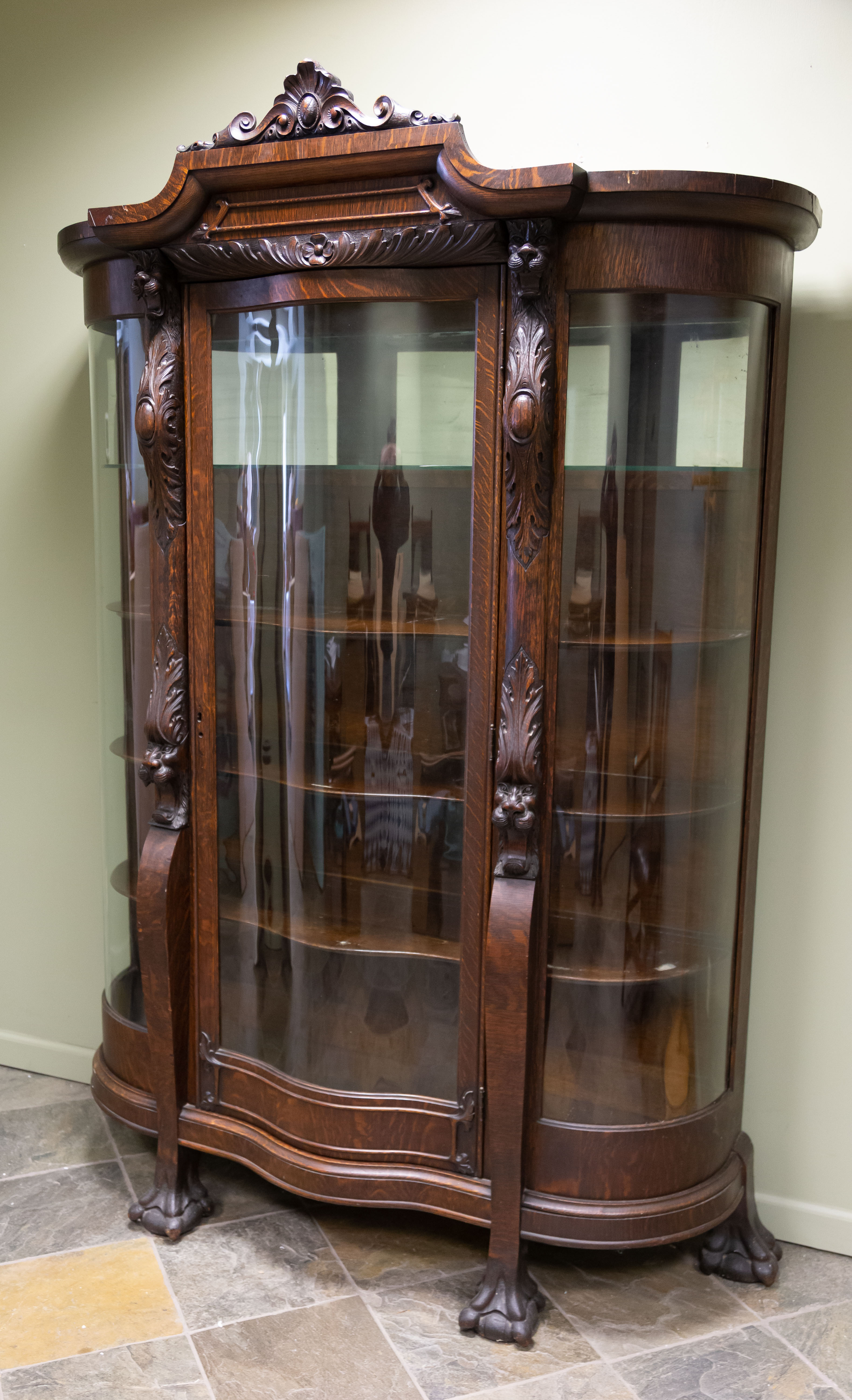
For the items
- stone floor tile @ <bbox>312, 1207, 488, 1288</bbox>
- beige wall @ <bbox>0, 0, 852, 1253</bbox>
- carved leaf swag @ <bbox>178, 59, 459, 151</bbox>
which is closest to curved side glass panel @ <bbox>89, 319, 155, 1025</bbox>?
beige wall @ <bbox>0, 0, 852, 1253</bbox>

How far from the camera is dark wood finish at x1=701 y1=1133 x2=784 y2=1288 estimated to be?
2186 millimetres

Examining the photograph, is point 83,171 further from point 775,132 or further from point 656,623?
point 656,623

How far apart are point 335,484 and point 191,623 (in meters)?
0.39

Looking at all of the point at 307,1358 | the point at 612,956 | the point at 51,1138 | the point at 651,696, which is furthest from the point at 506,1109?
the point at 51,1138

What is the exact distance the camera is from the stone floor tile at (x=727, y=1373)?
1.89m

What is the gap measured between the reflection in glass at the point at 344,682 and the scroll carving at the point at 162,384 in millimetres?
69

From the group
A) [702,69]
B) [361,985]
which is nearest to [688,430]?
[702,69]

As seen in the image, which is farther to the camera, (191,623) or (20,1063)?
(20,1063)

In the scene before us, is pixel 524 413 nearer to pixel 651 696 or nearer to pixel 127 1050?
pixel 651 696

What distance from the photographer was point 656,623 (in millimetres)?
1939

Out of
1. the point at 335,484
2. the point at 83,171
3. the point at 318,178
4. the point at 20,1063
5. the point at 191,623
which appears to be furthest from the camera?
the point at 20,1063

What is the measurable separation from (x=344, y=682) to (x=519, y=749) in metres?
0.37

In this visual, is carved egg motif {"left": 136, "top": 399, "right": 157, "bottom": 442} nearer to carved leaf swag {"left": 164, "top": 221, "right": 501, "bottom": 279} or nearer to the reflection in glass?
the reflection in glass

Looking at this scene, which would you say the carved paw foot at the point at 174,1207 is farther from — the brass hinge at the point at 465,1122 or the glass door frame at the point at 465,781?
the brass hinge at the point at 465,1122
